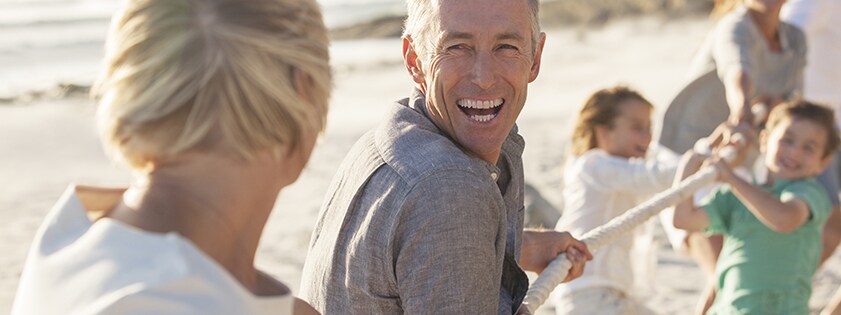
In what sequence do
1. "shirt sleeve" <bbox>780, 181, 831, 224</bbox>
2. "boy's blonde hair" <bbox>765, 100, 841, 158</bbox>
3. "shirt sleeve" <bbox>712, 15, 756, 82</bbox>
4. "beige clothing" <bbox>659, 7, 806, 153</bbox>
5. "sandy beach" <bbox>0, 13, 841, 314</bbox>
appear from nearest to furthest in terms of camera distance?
"shirt sleeve" <bbox>780, 181, 831, 224</bbox> < "boy's blonde hair" <bbox>765, 100, 841, 158</bbox> < "shirt sleeve" <bbox>712, 15, 756, 82</bbox> < "beige clothing" <bbox>659, 7, 806, 153</bbox> < "sandy beach" <bbox>0, 13, 841, 314</bbox>

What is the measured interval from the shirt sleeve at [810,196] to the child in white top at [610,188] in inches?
22.3

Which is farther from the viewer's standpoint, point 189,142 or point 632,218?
point 632,218

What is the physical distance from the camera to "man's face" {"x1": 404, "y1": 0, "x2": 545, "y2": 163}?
2.77 metres

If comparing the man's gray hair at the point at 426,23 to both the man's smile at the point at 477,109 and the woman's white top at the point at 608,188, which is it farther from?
the woman's white top at the point at 608,188

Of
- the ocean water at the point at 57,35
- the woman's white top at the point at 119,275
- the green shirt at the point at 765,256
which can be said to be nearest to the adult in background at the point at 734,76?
the green shirt at the point at 765,256

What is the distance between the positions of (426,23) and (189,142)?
1279 mm

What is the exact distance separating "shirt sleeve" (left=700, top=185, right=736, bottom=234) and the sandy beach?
6.36ft

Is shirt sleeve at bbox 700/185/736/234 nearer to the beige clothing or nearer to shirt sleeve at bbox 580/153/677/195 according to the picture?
shirt sleeve at bbox 580/153/677/195

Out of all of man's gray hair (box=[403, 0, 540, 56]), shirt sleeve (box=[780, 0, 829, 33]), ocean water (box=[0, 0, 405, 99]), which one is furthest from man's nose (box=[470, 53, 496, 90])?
ocean water (box=[0, 0, 405, 99])

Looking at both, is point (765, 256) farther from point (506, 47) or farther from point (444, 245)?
point (444, 245)

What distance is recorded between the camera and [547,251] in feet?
10.2

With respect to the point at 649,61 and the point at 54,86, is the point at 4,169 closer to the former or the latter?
the point at 54,86

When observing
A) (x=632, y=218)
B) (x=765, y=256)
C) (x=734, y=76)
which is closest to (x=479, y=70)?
(x=632, y=218)

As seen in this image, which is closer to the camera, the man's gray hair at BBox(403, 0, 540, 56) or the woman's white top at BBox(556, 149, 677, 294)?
the man's gray hair at BBox(403, 0, 540, 56)
